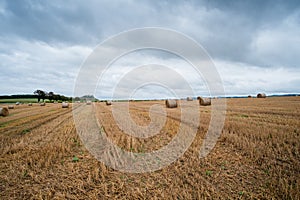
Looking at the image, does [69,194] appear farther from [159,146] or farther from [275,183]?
[275,183]

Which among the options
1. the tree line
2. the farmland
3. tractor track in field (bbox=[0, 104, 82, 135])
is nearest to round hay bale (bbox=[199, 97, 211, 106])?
the farmland

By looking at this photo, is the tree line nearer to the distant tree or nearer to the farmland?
the distant tree

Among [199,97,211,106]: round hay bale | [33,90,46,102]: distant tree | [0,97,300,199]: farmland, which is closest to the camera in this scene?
[0,97,300,199]: farmland

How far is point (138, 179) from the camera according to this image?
4.18 meters

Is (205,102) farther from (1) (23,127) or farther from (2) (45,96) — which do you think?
(2) (45,96)

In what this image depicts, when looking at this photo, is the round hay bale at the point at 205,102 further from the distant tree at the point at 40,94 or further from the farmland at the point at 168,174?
the distant tree at the point at 40,94

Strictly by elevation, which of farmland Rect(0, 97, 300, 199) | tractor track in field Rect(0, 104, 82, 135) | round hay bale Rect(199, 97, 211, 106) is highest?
round hay bale Rect(199, 97, 211, 106)

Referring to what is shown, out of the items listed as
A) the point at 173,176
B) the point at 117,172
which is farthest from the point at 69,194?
the point at 173,176

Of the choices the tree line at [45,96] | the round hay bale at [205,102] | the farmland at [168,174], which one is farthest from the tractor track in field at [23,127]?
the tree line at [45,96]

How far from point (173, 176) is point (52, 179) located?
2849 mm

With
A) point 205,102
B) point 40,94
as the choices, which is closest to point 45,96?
point 40,94

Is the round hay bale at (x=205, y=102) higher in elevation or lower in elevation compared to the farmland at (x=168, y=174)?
higher

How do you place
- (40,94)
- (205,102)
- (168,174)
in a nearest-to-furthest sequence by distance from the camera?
(168,174) < (205,102) < (40,94)

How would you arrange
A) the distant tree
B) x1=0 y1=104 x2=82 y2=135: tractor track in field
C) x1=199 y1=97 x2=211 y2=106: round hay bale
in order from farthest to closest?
the distant tree
x1=199 y1=97 x2=211 y2=106: round hay bale
x1=0 y1=104 x2=82 y2=135: tractor track in field
